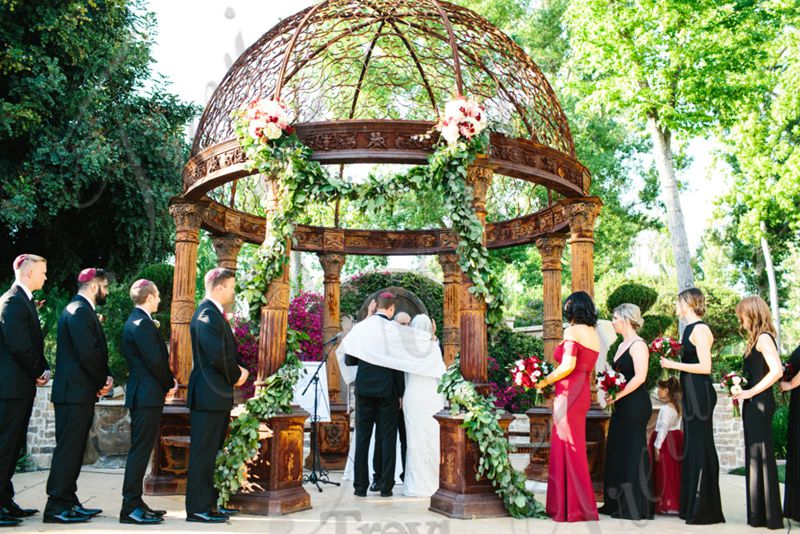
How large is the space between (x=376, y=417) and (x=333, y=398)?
3.28m

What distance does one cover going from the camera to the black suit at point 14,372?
536 centimetres

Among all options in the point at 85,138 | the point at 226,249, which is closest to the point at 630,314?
the point at 226,249

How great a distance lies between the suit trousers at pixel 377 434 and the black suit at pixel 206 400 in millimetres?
1878

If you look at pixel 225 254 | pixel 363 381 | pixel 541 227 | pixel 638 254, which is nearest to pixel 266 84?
pixel 225 254

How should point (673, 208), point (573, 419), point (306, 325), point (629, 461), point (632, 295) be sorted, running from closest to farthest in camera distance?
point (573, 419), point (629, 461), point (632, 295), point (306, 325), point (673, 208)

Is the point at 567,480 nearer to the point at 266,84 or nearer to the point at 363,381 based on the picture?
the point at 363,381

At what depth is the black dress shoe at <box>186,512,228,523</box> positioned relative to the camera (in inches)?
215

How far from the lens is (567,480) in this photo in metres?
5.81

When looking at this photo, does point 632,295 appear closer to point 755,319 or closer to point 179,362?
point 755,319

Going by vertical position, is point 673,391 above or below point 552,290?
below

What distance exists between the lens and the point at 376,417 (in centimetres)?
723

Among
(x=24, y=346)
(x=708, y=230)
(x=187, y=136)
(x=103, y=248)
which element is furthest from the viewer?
(x=708, y=230)

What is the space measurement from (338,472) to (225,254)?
11.5ft

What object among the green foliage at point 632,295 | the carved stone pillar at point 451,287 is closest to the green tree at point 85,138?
→ the carved stone pillar at point 451,287
